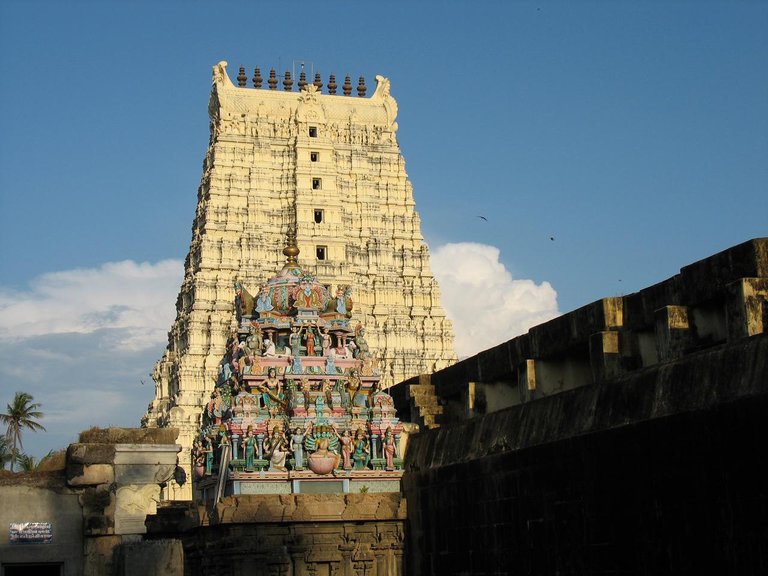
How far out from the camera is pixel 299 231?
7175 cm

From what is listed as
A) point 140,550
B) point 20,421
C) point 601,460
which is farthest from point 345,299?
point 20,421

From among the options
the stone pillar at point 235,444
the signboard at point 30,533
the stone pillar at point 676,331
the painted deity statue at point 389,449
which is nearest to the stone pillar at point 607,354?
the stone pillar at point 676,331

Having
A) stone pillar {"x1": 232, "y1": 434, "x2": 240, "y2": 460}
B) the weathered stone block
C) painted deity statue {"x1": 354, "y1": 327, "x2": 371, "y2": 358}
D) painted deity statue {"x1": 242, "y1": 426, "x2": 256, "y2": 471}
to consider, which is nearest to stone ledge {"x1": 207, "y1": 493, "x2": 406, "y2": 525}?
painted deity statue {"x1": 242, "y1": 426, "x2": 256, "y2": 471}

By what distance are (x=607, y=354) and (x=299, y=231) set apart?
53499mm

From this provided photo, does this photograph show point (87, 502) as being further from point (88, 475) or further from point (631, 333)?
point (631, 333)

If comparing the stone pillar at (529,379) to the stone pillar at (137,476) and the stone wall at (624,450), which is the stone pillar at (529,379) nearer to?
the stone wall at (624,450)

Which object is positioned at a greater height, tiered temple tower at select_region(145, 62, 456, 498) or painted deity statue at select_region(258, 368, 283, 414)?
tiered temple tower at select_region(145, 62, 456, 498)

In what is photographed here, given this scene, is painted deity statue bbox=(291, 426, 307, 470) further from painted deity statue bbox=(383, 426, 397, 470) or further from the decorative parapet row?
the decorative parapet row

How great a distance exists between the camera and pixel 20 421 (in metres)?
60.1

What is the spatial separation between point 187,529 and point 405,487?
4856mm

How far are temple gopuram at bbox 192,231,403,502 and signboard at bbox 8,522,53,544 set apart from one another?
1116 centimetres

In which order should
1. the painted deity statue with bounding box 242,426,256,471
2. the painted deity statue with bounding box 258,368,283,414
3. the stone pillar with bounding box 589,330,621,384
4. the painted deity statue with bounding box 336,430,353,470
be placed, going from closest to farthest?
the stone pillar with bounding box 589,330,621,384
the painted deity statue with bounding box 242,426,256,471
the painted deity statue with bounding box 336,430,353,470
the painted deity statue with bounding box 258,368,283,414

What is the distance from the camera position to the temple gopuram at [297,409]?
2508 cm

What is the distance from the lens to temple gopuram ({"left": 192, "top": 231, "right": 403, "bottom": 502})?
82.3ft
